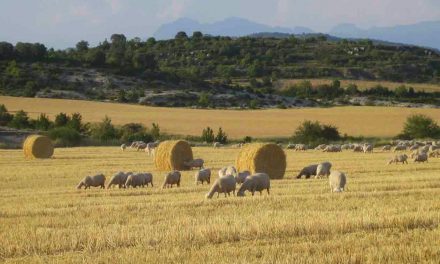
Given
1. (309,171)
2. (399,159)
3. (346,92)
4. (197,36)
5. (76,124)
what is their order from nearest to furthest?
(309,171) → (399,159) → (76,124) → (346,92) → (197,36)

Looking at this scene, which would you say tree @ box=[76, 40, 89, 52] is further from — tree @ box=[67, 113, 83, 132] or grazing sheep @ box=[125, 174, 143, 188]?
grazing sheep @ box=[125, 174, 143, 188]

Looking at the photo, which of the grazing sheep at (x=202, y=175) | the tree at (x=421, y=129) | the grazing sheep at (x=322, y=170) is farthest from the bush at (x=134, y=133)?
the grazing sheep at (x=202, y=175)

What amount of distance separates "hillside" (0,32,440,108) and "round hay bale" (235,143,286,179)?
221 feet

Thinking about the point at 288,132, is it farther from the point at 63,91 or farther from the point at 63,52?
the point at 63,52

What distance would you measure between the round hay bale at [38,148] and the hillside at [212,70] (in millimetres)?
52707

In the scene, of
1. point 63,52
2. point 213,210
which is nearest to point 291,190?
point 213,210

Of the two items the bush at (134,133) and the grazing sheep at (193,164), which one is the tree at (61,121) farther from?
the grazing sheep at (193,164)

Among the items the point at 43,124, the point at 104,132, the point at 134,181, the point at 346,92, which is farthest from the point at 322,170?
the point at 346,92

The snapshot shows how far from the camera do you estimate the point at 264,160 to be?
88.1 feet

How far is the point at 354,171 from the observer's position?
2823cm

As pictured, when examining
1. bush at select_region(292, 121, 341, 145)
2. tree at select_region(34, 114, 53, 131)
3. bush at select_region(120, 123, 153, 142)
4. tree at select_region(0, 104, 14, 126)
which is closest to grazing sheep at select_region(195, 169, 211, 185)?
bush at select_region(292, 121, 341, 145)

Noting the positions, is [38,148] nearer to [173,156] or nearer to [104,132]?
[173,156]

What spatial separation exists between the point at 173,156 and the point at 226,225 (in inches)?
733

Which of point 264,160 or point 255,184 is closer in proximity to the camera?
point 255,184
